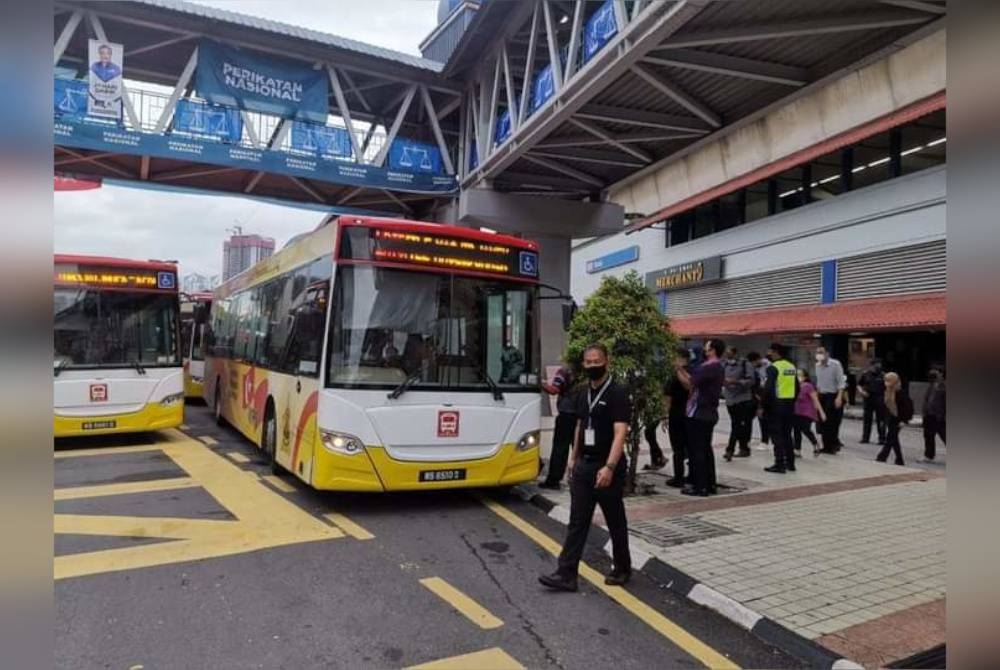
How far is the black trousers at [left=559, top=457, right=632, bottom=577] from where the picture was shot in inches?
207

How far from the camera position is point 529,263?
26.9 feet

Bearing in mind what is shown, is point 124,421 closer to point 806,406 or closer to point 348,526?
point 348,526

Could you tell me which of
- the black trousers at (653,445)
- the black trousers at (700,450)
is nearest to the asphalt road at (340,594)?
the black trousers at (700,450)

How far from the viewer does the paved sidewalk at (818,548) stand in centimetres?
455

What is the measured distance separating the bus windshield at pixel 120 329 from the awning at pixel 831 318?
9420 mm

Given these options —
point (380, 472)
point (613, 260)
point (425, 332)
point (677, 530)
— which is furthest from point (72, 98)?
point (613, 260)

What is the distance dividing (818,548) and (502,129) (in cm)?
Result: 1214

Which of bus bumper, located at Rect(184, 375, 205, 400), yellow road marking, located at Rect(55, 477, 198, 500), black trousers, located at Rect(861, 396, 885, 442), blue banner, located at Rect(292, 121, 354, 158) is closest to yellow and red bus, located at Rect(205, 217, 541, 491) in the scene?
yellow road marking, located at Rect(55, 477, 198, 500)

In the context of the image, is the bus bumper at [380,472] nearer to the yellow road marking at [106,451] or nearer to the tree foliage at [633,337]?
the tree foliage at [633,337]

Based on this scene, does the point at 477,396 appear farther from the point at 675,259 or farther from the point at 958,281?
the point at 675,259

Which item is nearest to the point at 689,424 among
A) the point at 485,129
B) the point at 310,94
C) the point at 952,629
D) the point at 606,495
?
the point at 606,495

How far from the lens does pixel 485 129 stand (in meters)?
16.5

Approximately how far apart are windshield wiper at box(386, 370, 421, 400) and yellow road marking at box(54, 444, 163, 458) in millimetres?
6146

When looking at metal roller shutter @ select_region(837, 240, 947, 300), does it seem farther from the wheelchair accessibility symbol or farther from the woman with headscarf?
the wheelchair accessibility symbol
